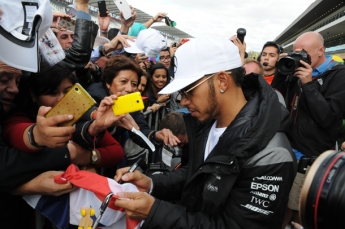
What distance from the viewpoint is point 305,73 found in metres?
3.11

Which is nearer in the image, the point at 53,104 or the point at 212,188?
the point at 212,188

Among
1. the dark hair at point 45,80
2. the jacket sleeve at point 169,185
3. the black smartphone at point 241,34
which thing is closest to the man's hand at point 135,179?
the jacket sleeve at point 169,185

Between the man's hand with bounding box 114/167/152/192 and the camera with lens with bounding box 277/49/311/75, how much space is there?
2006 mm

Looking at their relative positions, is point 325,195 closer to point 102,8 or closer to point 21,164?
point 21,164

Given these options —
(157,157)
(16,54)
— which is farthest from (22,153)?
(157,157)

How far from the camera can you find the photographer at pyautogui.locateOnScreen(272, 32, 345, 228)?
2992 millimetres

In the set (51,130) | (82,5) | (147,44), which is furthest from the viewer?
(147,44)

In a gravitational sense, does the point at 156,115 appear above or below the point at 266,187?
below

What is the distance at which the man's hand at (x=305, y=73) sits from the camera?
310 cm

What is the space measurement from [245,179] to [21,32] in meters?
1.34

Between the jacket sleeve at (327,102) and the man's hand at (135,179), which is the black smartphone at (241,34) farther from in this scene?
the man's hand at (135,179)

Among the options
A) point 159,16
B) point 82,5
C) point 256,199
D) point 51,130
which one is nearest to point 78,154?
point 51,130

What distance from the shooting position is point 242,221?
154 cm

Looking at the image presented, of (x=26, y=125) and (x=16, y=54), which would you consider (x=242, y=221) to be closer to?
(x=26, y=125)
